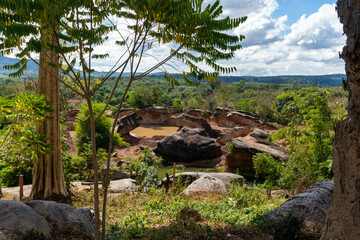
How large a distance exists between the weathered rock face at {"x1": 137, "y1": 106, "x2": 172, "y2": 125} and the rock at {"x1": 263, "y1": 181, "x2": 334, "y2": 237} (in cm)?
3268

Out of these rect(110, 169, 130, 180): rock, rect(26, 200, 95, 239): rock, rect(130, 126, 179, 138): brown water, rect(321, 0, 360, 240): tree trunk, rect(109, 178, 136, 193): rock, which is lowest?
rect(110, 169, 130, 180): rock

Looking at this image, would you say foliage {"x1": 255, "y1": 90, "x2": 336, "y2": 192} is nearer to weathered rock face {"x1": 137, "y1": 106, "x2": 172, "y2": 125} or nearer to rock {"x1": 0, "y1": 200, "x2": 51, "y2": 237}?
rock {"x1": 0, "y1": 200, "x2": 51, "y2": 237}

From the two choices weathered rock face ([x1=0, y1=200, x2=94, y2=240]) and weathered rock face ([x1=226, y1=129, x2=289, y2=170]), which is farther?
weathered rock face ([x1=226, y1=129, x2=289, y2=170])

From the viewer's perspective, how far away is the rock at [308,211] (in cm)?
412

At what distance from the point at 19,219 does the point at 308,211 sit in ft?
15.6

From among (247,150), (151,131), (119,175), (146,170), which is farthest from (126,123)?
(146,170)

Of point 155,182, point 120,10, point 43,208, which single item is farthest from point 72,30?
point 155,182

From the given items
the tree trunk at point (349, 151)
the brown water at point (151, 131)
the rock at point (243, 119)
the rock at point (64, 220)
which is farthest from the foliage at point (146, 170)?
the rock at point (243, 119)

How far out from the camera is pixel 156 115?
1503 inches

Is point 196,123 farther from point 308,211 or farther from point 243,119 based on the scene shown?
point 308,211

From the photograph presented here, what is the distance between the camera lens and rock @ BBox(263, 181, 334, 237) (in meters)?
4.12

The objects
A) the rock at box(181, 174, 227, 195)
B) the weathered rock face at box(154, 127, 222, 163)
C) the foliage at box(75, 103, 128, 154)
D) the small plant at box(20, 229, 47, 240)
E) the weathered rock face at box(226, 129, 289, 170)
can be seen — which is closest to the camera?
the small plant at box(20, 229, 47, 240)

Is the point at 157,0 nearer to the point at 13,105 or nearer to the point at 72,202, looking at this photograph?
the point at 13,105

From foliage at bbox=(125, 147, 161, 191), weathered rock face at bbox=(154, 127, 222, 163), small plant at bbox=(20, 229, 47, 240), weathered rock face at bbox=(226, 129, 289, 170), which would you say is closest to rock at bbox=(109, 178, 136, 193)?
foliage at bbox=(125, 147, 161, 191)
